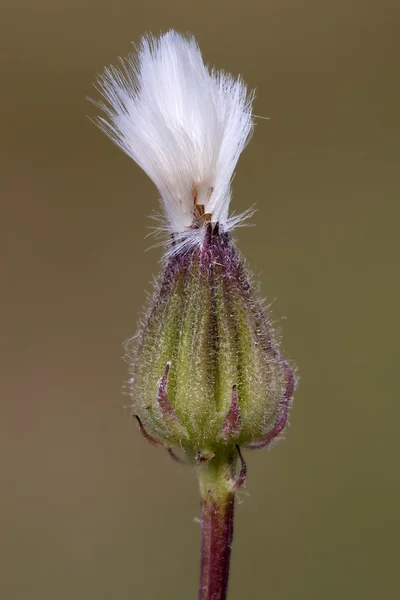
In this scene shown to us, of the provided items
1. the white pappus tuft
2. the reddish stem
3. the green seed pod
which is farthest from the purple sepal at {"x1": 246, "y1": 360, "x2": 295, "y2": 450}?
the white pappus tuft

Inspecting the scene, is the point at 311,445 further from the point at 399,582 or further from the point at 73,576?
the point at 73,576

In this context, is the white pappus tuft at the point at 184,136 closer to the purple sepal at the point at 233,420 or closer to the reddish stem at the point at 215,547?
the purple sepal at the point at 233,420

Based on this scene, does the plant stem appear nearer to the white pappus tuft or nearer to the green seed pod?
the green seed pod

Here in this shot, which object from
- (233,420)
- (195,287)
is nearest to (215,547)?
(233,420)

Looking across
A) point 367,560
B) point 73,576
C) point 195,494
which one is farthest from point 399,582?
point 73,576

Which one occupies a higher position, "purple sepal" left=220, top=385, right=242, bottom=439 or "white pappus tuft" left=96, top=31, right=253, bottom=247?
"white pappus tuft" left=96, top=31, right=253, bottom=247

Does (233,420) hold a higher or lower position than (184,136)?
lower

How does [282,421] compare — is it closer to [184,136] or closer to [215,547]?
[215,547]
